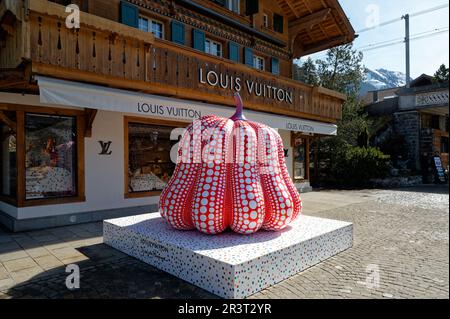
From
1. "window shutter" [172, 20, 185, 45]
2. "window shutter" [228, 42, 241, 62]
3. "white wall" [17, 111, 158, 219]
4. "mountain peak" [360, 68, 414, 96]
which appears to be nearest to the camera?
"mountain peak" [360, 68, 414, 96]

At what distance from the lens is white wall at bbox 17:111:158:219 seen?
8.24 m

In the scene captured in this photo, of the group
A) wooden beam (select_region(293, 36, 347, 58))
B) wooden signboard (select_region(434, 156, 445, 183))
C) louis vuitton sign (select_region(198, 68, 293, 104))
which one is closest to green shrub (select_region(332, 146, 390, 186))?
wooden signboard (select_region(434, 156, 445, 183))

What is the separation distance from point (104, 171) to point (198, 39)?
6038 mm

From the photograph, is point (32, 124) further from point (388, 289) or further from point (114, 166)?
point (388, 289)

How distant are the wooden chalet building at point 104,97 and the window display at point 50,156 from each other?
2 centimetres

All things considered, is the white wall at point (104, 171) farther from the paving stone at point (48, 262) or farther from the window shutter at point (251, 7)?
the window shutter at point (251, 7)

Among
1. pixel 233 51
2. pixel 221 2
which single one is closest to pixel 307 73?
pixel 233 51

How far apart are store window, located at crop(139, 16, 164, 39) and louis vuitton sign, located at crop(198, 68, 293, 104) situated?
2816 millimetres

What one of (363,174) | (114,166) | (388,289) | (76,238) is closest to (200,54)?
(114,166)

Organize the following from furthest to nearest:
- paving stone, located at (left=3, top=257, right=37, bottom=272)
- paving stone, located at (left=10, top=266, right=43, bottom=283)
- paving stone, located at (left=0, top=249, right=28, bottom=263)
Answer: paving stone, located at (left=0, top=249, right=28, bottom=263)
paving stone, located at (left=3, top=257, right=37, bottom=272)
paving stone, located at (left=10, top=266, right=43, bottom=283)

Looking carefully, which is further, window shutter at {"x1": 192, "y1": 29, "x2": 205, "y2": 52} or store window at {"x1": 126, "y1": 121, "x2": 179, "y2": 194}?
window shutter at {"x1": 192, "y1": 29, "x2": 205, "y2": 52}

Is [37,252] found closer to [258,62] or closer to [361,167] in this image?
[258,62]

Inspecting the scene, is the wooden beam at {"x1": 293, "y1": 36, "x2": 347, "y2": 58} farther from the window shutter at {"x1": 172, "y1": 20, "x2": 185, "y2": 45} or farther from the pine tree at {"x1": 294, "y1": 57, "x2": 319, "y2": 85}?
the window shutter at {"x1": 172, "y1": 20, "x2": 185, "y2": 45}
